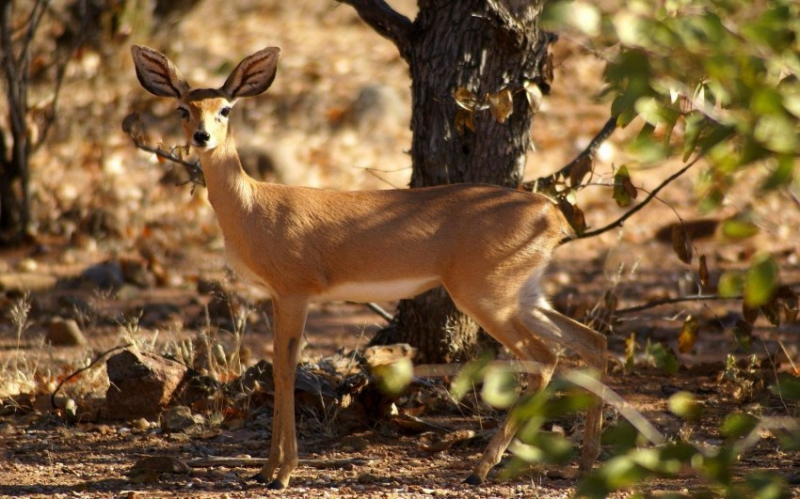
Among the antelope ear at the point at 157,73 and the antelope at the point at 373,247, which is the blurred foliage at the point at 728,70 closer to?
the antelope at the point at 373,247

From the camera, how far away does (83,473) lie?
17.6 feet

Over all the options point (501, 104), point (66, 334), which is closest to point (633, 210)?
point (501, 104)

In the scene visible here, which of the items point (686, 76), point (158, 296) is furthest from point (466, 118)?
point (158, 296)

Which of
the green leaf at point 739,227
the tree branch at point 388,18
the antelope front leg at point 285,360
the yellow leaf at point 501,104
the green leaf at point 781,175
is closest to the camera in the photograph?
the green leaf at point 781,175

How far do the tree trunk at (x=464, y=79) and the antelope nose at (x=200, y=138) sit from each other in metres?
1.68

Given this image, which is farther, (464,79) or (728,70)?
(464,79)

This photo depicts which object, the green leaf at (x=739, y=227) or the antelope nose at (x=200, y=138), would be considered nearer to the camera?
the green leaf at (x=739, y=227)

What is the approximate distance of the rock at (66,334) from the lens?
26.3 feet

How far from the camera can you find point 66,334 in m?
8.02

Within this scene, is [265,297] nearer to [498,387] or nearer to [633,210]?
[633,210]

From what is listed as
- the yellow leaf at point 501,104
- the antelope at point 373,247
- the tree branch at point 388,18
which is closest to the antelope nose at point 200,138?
the antelope at point 373,247

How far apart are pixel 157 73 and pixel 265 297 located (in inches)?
161

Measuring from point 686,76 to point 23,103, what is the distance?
27.5ft

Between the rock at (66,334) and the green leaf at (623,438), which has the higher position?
the rock at (66,334)
